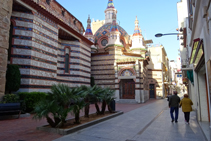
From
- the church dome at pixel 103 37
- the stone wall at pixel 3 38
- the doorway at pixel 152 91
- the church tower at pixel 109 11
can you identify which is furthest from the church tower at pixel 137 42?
the stone wall at pixel 3 38

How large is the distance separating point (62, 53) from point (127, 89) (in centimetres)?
1037

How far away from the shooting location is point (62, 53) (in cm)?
1811

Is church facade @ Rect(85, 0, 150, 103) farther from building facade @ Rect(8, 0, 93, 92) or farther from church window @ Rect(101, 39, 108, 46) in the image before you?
building facade @ Rect(8, 0, 93, 92)

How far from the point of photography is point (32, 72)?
477 inches

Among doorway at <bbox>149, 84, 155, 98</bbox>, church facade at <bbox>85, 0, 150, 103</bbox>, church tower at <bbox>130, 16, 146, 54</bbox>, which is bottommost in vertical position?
doorway at <bbox>149, 84, 155, 98</bbox>

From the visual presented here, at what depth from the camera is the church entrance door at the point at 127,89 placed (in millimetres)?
22938

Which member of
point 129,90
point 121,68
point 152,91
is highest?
point 121,68

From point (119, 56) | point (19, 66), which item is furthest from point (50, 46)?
point (119, 56)

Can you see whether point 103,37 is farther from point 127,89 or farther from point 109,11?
point 127,89

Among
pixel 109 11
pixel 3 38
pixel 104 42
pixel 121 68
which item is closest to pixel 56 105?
pixel 3 38

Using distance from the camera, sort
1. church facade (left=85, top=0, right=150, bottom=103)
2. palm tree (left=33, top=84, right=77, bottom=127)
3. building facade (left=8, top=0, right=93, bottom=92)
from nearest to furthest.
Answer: palm tree (left=33, top=84, right=77, bottom=127) < building facade (left=8, top=0, right=93, bottom=92) < church facade (left=85, top=0, right=150, bottom=103)

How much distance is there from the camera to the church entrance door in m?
22.9

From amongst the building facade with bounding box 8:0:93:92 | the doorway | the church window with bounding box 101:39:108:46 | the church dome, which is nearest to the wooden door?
the building facade with bounding box 8:0:93:92

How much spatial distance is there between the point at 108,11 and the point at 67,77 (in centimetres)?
2210
